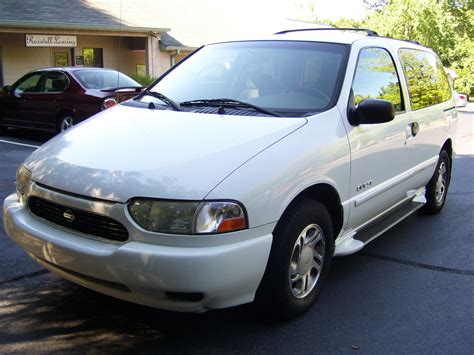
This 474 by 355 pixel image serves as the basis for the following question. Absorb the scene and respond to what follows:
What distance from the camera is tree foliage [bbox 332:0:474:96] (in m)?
27.3

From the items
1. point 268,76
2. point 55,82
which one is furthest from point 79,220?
point 55,82

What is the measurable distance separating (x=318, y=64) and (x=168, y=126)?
4.29ft

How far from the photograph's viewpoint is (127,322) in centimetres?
354

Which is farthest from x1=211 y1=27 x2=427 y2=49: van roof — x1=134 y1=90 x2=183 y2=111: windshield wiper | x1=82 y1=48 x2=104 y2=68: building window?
x1=82 y1=48 x2=104 y2=68: building window

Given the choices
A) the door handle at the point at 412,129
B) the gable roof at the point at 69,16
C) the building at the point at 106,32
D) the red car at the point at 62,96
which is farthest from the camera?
the building at the point at 106,32

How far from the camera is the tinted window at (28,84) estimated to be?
1136 cm

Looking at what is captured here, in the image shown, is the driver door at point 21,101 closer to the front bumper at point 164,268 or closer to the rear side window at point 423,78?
the rear side window at point 423,78

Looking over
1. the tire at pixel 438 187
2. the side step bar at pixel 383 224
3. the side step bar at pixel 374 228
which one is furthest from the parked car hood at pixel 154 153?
the tire at pixel 438 187

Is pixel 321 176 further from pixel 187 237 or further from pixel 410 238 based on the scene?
pixel 410 238

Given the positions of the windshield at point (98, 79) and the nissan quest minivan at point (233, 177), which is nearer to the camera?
the nissan quest minivan at point (233, 177)

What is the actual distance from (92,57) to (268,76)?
18.5 metres

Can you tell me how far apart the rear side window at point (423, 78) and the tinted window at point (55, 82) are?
23.3 ft

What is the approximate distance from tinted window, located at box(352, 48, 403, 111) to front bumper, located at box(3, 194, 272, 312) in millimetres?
1723

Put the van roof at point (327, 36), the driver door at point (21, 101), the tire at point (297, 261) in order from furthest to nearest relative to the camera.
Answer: the driver door at point (21, 101), the van roof at point (327, 36), the tire at point (297, 261)
